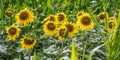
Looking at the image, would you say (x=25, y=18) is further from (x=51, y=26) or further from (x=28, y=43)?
(x=28, y=43)

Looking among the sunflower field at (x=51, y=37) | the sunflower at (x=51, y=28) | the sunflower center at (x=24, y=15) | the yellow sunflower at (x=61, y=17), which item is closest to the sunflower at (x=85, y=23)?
the sunflower field at (x=51, y=37)

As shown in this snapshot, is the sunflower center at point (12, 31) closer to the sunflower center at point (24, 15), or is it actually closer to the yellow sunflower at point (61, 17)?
the sunflower center at point (24, 15)

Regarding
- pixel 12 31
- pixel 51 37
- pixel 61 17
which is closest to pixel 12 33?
pixel 12 31

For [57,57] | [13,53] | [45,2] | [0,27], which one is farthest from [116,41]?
[45,2]

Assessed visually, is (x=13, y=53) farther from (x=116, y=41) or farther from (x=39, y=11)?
(x=116, y=41)

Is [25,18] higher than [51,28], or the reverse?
[25,18]

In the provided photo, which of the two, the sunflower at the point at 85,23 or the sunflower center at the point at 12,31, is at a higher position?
the sunflower center at the point at 12,31

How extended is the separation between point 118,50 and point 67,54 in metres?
0.52

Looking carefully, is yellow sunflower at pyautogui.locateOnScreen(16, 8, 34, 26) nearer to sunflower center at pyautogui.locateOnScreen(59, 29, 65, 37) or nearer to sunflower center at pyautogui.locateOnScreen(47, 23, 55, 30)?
sunflower center at pyautogui.locateOnScreen(47, 23, 55, 30)

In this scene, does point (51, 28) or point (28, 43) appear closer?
point (28, 43)

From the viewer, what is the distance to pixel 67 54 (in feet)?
7.61

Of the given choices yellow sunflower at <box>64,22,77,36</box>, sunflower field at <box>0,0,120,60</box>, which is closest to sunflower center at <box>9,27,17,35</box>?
sunflower field at <box>0,0,120,60</box>

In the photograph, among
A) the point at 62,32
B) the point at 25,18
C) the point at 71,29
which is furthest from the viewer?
the point at 25,18

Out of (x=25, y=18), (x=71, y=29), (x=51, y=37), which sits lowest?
(x=71, y=29)
